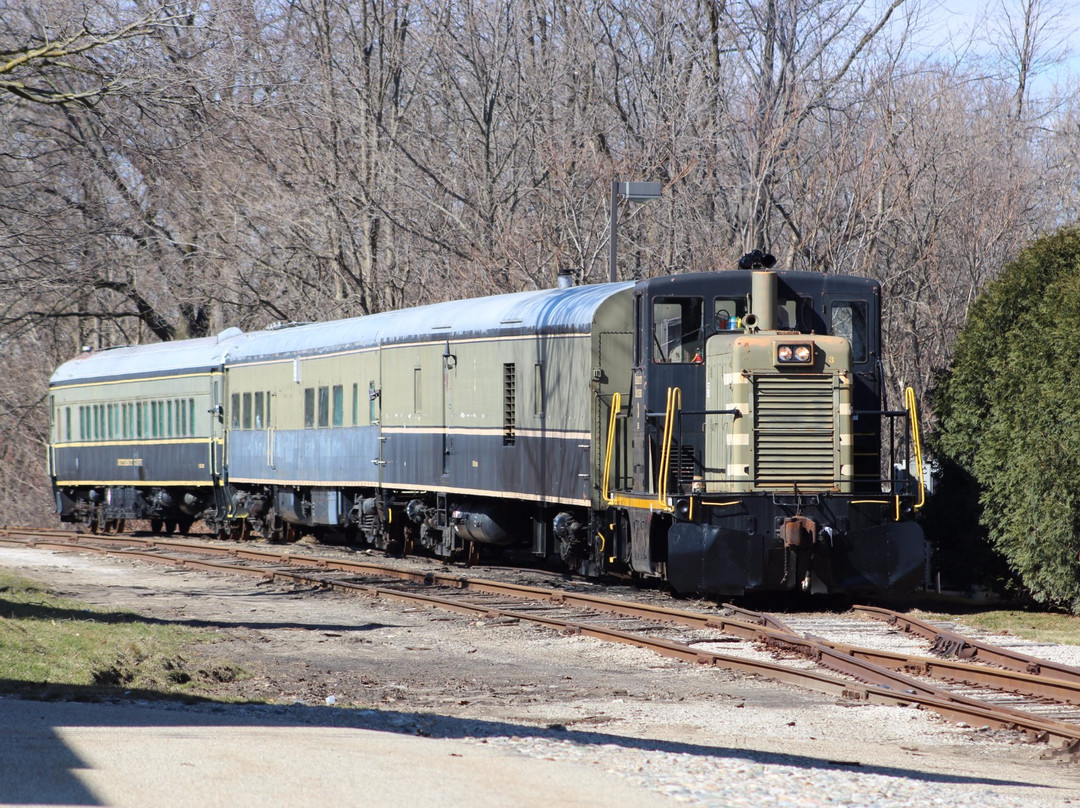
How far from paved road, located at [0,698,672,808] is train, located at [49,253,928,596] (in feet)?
24.4

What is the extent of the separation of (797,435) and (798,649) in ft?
10.3

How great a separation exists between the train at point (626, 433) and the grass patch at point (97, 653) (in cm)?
508

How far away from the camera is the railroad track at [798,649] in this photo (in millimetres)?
10680

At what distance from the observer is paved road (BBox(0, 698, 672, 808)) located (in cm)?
673

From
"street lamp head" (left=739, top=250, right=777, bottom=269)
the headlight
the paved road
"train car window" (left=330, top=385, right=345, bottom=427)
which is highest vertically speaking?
"street lamp head" (left=739, top=250, right=777, bottom=269)

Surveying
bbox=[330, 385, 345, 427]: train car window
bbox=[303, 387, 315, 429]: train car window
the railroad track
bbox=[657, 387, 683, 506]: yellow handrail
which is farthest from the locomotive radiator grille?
bbox=[303, 387, 315, 429]: train car window

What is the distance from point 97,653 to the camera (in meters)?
12.6

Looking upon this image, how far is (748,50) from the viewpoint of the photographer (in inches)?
1189

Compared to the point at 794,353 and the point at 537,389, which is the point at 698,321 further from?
the point at 537,389

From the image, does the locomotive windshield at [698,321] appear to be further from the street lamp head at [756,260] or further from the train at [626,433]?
the street lamp head at [756,260]

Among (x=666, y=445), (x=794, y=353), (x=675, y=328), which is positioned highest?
(x=675, y=328)

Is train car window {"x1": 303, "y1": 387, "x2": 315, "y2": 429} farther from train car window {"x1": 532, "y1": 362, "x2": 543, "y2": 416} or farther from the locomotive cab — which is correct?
the locomotive cab

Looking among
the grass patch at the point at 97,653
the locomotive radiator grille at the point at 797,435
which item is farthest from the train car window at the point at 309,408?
the locomotive radiator grille at the point at 797,435

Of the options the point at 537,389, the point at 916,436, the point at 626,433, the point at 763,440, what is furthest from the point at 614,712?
the point at 537,389
